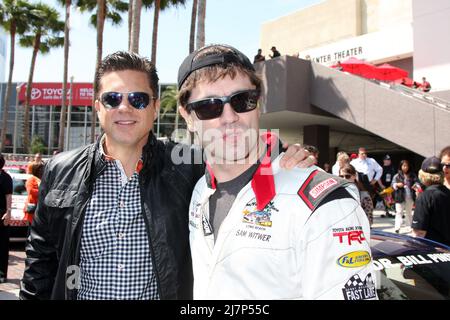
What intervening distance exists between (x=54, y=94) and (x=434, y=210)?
44338 millimetres

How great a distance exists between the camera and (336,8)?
90.3 ft

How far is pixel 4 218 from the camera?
6.22 metres

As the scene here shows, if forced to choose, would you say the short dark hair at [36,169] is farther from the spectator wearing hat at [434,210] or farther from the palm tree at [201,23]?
the palm tree at [201,23]

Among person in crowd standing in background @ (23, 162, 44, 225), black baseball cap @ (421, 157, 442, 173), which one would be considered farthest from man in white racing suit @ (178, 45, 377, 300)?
person in crowd standing in background @ (23, 162, 44, 225)

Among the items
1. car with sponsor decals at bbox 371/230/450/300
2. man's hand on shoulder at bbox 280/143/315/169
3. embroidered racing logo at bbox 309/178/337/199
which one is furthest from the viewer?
car with sponsor decals at bbox 371/230/450/300

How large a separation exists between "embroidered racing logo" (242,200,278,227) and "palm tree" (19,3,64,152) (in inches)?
1136

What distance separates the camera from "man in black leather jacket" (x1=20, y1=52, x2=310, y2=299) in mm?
2021

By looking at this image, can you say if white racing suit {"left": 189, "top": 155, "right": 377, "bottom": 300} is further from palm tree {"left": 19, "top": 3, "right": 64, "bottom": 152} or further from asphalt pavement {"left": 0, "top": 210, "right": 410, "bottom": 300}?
palm tree {"left": 19, "top": 3, "right": 64, "bottom": 152}

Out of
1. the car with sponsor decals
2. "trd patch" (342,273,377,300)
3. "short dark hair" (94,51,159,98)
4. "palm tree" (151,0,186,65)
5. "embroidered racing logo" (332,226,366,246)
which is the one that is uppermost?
"palm tree" (151,0,186,65)

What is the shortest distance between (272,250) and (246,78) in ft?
2.73

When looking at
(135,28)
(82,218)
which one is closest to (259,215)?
(82,218)

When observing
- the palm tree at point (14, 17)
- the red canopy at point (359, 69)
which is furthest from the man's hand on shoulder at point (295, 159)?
the palm tree at point (14, 17)

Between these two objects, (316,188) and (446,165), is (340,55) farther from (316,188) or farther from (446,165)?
(316,188)
